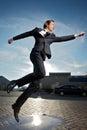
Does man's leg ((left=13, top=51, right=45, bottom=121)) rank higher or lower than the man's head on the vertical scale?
lower

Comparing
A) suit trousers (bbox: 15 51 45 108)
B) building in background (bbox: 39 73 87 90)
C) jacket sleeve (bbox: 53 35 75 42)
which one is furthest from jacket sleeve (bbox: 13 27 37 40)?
building in background (bbox: 39 73 87 90)

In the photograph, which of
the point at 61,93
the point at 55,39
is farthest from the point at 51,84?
the point at 55,39

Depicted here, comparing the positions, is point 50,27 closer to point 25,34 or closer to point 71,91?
point 25,34

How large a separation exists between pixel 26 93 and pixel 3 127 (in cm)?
82

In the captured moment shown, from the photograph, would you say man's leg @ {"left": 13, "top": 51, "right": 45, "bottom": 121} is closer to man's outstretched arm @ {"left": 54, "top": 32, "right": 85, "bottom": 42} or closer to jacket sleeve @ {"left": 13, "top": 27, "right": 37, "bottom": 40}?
jacket sleeve @ {"left": 13, "top": 27, "right": 37, "bottom": 40}

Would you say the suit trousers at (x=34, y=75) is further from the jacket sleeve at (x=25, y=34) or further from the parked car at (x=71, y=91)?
the parked car at (x=71, y=91)

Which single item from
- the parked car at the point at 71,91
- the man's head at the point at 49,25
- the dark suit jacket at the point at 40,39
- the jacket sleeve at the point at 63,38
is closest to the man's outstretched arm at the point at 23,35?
the dark suit jacket at the point at 40,39

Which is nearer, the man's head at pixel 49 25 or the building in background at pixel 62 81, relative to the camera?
the man's head at pixel 49 25

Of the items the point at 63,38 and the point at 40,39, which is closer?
the point at 40,39

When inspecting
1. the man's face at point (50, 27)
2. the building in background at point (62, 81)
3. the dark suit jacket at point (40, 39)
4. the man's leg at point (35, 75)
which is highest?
the man's face at point (50, 27)

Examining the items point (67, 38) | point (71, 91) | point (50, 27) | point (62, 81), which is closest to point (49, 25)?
point (50, 27)

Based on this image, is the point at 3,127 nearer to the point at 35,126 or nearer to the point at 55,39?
the point at 35,126

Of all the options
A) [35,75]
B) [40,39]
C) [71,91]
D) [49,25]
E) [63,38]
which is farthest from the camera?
[71,91]

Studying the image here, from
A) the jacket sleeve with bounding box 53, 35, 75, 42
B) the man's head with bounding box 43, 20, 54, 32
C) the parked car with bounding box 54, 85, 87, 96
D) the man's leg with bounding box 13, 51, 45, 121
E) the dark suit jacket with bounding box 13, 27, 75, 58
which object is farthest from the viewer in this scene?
the parked car with bounding box 54, 85, 87, 96
